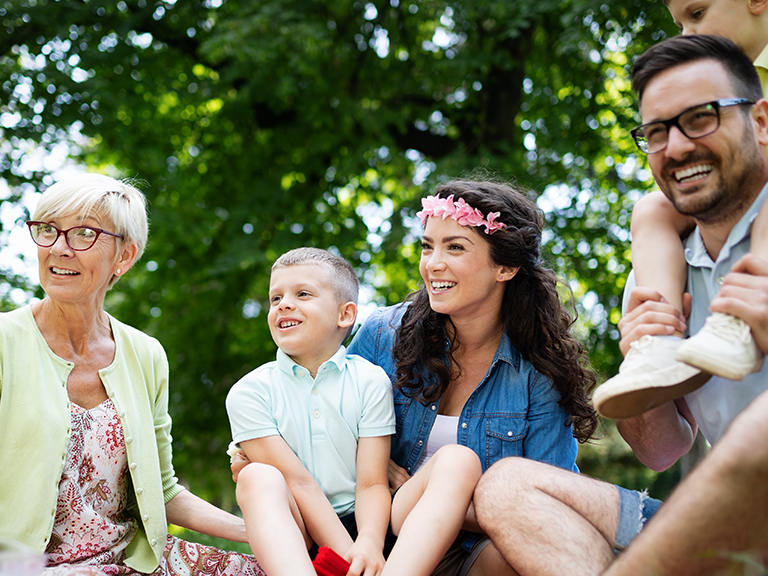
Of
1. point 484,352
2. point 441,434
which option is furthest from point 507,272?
point 441,434

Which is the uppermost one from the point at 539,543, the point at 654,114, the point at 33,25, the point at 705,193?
the point at 33,25

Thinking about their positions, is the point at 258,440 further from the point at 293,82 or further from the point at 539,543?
the point at 293,82

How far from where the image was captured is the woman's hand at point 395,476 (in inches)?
100

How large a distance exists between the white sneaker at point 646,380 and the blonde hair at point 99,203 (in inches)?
64.7

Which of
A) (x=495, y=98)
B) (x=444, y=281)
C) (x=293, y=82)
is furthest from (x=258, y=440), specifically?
(x=495, y=98)

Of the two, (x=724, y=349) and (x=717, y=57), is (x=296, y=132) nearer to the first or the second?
(x=717, y=57)

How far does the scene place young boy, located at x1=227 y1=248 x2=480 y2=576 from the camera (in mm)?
2055

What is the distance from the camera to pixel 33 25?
562 centimetres

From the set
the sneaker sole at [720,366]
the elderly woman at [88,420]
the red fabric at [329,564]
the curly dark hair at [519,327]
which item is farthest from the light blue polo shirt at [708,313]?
the elderly woman at [88,420]

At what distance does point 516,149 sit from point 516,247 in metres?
3.73

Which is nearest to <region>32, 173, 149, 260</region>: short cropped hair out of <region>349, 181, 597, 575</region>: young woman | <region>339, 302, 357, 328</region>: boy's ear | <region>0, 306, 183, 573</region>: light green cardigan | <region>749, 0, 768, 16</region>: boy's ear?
<region>0, 306, 183, 573</region>: light green cardigan

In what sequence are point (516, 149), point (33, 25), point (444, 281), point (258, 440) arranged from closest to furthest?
point (258, 440), point (444, 281), point (33, 25), point (516, 149)

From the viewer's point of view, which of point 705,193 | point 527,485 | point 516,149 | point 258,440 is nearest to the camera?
point 705,193

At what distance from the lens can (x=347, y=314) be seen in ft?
9.13
